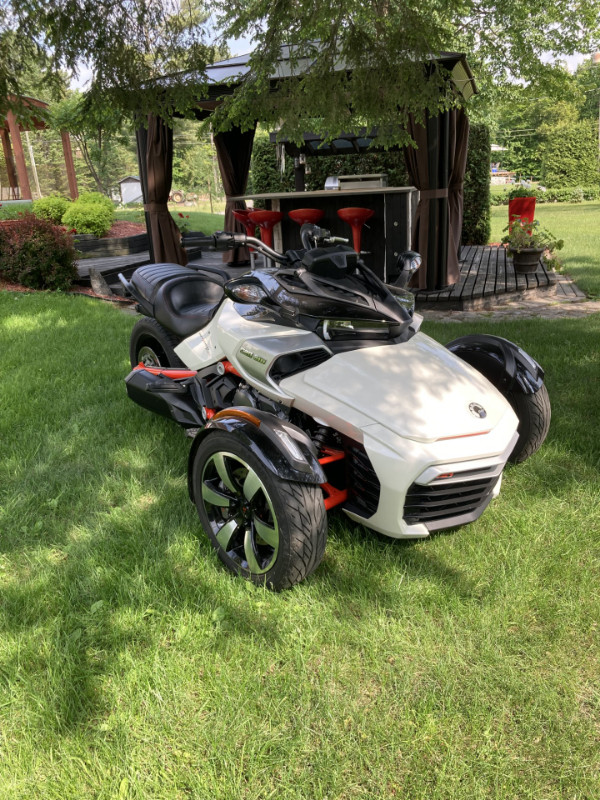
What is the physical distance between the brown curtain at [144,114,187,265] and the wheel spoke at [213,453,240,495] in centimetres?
746

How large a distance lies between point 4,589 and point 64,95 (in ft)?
13.0

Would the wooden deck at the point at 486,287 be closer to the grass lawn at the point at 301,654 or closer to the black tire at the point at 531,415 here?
the grass lawn at the point at 301,654

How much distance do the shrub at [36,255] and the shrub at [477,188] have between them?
896 centimetres

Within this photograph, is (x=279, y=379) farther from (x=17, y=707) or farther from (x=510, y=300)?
(x=510, y=300)

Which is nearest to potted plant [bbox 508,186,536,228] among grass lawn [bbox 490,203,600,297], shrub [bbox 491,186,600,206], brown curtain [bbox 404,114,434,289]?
grass lawn [bbox 490,203,600,297]

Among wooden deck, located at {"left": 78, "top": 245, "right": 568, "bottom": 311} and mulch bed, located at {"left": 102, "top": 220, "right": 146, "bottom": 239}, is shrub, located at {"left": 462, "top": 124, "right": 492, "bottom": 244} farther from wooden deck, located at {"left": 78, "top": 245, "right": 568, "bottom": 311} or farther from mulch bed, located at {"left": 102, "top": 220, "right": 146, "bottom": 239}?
mulch bed, located at {"left": 102, "top": 220, "right": 146, "bottom": 239}

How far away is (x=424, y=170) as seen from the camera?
307 inches

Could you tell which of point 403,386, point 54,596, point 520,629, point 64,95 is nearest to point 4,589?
point 54,596

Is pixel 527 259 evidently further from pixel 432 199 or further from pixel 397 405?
pixel 397 405

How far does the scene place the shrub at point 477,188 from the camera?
13.8m

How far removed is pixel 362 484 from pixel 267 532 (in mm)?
457

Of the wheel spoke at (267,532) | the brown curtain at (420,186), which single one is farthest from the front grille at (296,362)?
the brown curtain at (420,186)

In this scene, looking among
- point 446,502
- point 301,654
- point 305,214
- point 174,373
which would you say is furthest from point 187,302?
point 305,214

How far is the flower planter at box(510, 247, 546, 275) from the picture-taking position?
9.13 m
